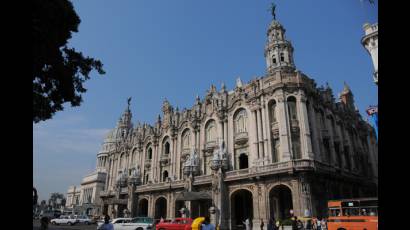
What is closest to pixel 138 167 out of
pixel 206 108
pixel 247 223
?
pixel 206 108

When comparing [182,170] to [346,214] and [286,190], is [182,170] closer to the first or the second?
[286,190]

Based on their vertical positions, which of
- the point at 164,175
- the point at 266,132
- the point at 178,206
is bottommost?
the point at 178,206

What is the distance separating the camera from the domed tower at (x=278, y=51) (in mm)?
37750

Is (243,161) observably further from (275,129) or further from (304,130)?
(304,130)

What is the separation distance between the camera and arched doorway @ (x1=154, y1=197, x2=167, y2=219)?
137 ft

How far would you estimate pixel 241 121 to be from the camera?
36531mm

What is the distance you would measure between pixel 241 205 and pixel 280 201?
570 centimetres

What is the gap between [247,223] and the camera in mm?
28406

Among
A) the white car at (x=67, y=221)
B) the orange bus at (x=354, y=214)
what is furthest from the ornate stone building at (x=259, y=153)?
the white car at (x=67, y=221)

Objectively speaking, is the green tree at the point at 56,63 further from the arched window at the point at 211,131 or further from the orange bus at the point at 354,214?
the arched window at the point at 211,131

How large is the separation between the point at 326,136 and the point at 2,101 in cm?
3535

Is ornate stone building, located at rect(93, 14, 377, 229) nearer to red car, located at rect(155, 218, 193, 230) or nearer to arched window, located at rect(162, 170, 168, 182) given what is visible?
arched window, located at rect(162, 170, 168, 182)

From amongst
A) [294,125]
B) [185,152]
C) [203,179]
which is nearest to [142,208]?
[185,152]

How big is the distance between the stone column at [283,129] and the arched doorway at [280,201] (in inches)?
132
